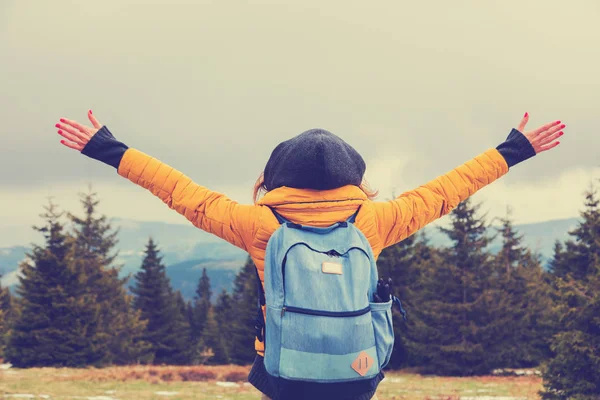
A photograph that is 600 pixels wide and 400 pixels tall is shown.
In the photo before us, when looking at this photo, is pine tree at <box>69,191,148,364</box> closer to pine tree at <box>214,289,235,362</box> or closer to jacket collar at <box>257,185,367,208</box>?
pine tree at <box>214,289,235,362</box>

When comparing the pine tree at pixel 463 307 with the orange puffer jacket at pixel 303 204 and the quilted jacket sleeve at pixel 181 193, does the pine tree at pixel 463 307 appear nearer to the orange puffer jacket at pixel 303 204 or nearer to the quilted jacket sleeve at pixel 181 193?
the orange puffer jacket at pixel 303 204

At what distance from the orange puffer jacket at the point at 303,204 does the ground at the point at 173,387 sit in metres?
11.7

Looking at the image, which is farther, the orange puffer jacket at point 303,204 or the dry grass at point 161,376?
the dry grass at point 161,376

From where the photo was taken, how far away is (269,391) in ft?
10.2

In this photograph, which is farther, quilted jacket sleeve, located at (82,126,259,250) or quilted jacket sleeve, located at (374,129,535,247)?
quilted jacket sleeve, located at (374,129,535,247)

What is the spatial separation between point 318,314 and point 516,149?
5.28 ft

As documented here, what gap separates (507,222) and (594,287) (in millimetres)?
24562

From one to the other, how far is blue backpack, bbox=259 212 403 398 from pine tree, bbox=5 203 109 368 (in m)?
26.6

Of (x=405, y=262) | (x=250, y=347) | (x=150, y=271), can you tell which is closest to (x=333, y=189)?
(x=405, y=262)

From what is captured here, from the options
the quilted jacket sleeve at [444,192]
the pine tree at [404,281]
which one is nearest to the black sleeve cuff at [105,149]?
the quilted jacket sleeve at [444,192]

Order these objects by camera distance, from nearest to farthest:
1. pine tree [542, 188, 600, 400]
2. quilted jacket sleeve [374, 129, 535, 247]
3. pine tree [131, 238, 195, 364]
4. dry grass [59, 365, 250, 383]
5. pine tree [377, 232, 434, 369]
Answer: quilted jacket sleeve [374, 129, 535, 247] → pine tree [542, 188, 600, 400] → dry grass [59, 365, 250, 383] → pine tree [377, 232, 434, 369] → pine tree [131, 238, 195, 364]

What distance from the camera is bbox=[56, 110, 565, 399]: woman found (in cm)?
301

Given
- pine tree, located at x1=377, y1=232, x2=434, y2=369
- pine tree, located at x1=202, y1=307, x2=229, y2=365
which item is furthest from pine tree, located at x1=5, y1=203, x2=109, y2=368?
pine tree, located at x1=202, y1=307, x2=229, y2=365

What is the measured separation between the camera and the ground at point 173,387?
48.5 feet
